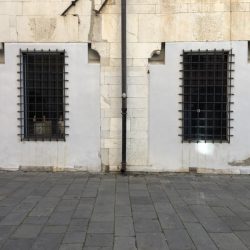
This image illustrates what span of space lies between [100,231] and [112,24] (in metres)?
5.31

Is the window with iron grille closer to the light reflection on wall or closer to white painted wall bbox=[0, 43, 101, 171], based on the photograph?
the light reflection on wall

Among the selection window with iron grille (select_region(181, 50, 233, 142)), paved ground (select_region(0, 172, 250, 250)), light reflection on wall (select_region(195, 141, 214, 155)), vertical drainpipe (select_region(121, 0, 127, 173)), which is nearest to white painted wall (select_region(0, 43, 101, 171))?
paved ground (select_region(0, 172, 250, 250))

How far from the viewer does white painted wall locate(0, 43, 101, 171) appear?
31.1 feet

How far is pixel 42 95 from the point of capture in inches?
382

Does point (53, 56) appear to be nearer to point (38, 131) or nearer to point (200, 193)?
point (38, 131)

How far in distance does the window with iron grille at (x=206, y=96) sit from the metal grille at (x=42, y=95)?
9.04 feet

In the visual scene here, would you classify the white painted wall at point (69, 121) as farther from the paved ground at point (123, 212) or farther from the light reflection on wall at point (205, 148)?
the light reflection on wall at point (205, 148)

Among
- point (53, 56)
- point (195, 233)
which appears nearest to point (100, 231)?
point (195, 233)

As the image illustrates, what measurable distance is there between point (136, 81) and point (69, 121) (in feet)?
5.71

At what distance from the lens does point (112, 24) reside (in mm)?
9414

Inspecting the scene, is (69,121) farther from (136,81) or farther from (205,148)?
(205,148)

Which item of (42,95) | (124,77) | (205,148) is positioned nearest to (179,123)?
(205,148)

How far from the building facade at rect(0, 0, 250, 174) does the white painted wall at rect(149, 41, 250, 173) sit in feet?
0.07

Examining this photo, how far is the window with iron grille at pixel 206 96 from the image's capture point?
9.48 metres
